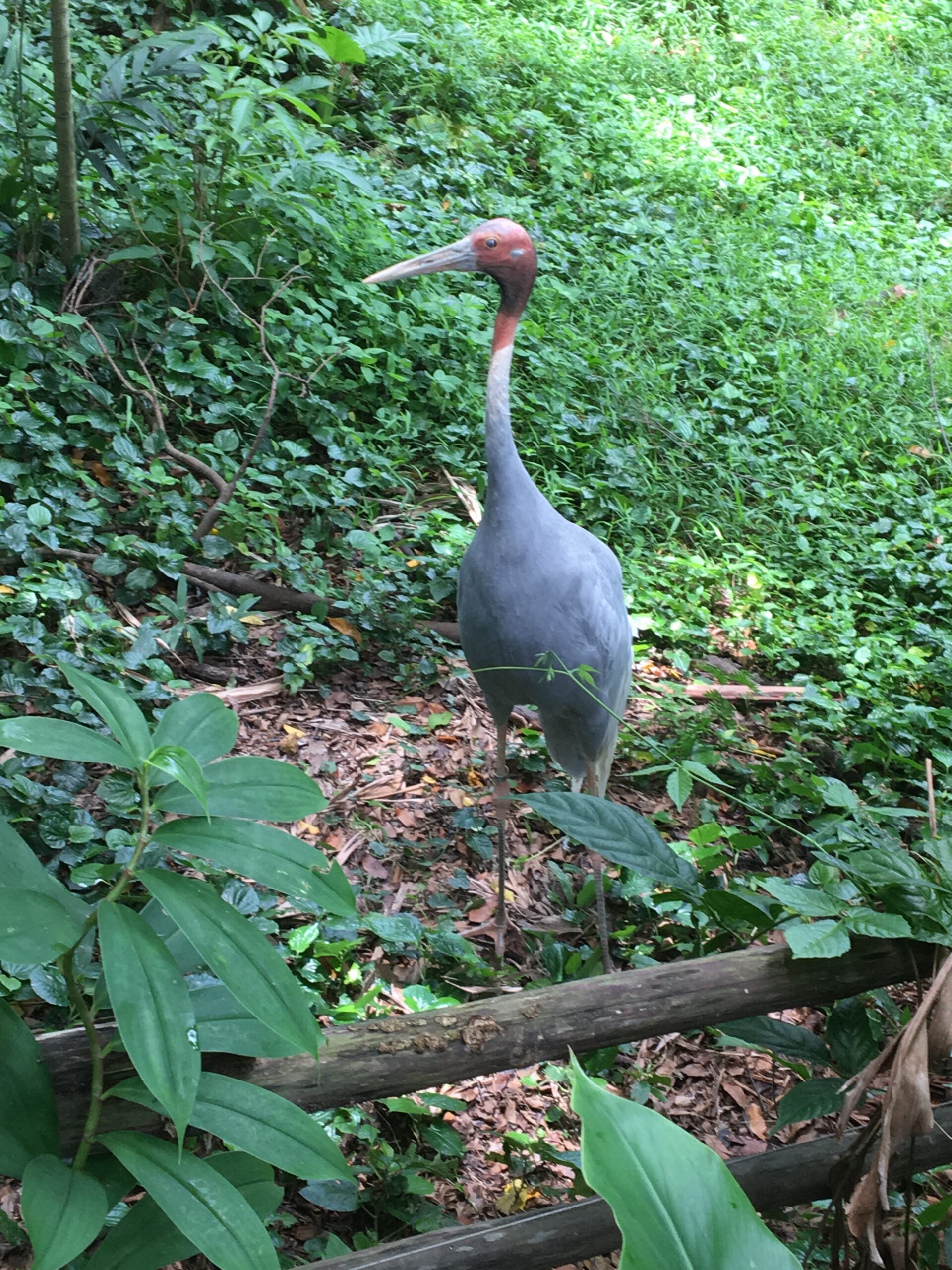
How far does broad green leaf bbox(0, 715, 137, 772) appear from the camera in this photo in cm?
126

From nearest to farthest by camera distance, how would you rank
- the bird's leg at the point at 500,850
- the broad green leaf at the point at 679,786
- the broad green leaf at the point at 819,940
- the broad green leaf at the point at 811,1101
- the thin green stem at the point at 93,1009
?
the thin green stem at the point at 93,1009, the broad green leaf at the point at 819,940, the broad green leaf at the point at 811,1101, the broad green leaf at the point at 679,786, the bird's leg at the point at 500,850

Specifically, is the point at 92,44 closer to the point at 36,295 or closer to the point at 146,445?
the point at 36,295

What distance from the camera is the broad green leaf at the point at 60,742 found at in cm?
126

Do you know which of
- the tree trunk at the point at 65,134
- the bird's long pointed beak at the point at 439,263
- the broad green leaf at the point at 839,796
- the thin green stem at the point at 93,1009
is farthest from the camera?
the tree trunk at the point at 65,134

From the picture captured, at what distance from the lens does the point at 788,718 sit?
13.1ft

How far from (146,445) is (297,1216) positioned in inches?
110

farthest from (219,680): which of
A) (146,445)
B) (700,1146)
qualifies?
(700,1146)

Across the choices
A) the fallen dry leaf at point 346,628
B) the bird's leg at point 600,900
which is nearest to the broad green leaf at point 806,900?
the bird's leg at point 600,900

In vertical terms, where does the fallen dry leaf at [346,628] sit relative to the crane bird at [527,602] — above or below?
below

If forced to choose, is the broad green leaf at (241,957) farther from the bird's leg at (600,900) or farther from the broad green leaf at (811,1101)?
the bird's leg at (600,900)

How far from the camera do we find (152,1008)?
1.24m

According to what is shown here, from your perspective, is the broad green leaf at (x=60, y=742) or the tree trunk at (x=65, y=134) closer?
the broad green leaf at (x=60, y=742)

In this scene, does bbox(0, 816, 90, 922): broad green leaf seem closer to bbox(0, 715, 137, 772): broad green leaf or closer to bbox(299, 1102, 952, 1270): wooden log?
bbox(0, 715, 137, 772): broad green leaf

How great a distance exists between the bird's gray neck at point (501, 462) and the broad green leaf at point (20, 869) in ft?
5.44
